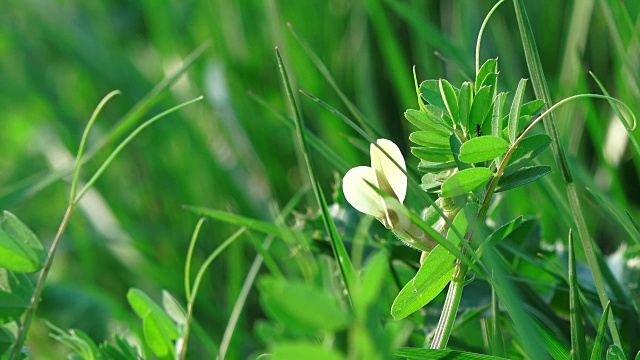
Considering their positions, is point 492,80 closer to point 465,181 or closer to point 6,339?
point 465,181

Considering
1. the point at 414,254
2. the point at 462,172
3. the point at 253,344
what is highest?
the point at 462,172

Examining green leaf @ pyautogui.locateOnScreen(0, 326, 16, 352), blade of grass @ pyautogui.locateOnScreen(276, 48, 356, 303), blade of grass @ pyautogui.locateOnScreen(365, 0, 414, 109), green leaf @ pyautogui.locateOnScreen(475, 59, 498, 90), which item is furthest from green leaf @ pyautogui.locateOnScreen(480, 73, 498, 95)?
blade of grass @ pyautogui.locateOnScreen(365, 0, 414, 109)

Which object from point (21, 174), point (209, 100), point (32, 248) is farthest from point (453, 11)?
point (32, 248)

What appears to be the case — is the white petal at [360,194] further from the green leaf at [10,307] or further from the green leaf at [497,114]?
the green leaf at [10,307]

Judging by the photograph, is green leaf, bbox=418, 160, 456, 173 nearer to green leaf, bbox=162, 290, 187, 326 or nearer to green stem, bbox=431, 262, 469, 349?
green stem, bbox=431, 262, 469, 349

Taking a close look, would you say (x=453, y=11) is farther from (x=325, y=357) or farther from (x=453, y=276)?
(x=325, y=357)
